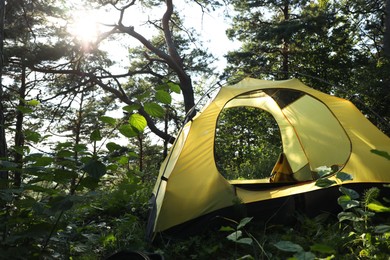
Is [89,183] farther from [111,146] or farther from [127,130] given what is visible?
[127,130]

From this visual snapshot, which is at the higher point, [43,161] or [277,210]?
[43,161]

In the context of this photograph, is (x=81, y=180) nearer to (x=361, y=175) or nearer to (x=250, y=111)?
(x=361, y=175)

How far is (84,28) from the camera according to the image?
9492 millimetres

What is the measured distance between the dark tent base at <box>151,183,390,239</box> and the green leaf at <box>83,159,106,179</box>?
1.57m

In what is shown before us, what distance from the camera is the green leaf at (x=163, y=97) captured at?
1.60 meters

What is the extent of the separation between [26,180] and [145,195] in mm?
2805

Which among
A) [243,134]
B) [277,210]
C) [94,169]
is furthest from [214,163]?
[243,134]

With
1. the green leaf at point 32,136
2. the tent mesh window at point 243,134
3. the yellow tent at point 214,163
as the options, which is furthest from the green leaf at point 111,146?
the tent mesh window at point 243,134

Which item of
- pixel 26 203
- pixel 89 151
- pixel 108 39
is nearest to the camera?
pixel 26 203

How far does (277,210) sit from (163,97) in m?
1.93

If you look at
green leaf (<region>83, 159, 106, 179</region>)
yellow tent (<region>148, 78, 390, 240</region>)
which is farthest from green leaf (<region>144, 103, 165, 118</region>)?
yellow tent (<region>148, 78, 390, 240</region>)

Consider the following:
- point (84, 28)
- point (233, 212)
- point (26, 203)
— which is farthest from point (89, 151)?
point (84, 28)

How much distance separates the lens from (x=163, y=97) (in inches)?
62.9

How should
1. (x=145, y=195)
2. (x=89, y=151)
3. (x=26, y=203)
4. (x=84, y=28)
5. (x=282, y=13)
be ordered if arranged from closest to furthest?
→ (x=26, y=203)
(x=89, y=151)
(x=145, y=195)
(x=84, y=28)
(x=282, y=13)
